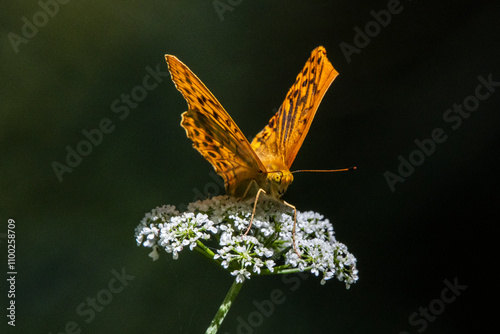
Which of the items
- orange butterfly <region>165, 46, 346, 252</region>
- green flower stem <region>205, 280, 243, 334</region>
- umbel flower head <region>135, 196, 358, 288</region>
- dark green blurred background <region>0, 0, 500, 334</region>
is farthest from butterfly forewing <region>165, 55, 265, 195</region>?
dark green blurred background <region>0, 0, 500, 334</region>

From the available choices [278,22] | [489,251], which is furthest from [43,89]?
[489,251]

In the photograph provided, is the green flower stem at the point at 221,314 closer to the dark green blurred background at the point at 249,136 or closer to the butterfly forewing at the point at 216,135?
the butterfly forewing at the point at 216,135

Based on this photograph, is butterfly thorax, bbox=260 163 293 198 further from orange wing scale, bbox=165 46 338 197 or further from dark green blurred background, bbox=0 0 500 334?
dark green blurred background, bbox=0 0 500 334

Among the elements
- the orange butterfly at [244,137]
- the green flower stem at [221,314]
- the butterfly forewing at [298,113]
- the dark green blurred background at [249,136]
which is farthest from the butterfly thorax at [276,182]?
the dark green blurred background at [249,136]

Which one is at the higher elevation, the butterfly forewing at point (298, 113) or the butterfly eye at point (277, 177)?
the butterfly forewing at point (298, 113)

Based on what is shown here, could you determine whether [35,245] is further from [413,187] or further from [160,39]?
[413,187]

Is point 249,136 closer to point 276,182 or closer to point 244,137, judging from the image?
point 276,182
